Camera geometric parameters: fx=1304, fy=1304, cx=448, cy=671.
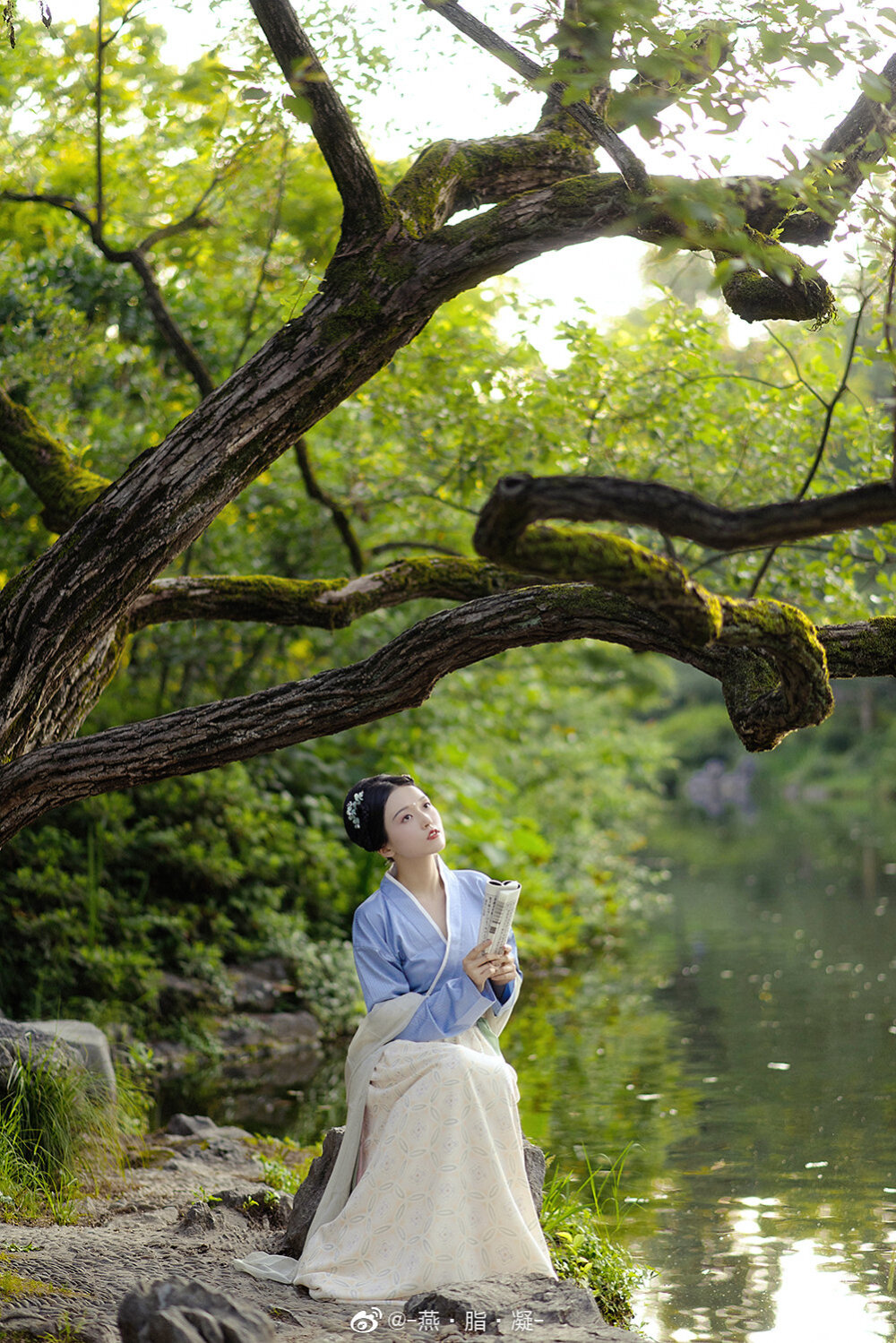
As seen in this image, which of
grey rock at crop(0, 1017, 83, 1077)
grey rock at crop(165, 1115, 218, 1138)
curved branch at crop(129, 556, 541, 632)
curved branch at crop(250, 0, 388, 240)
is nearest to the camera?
curved branch at crop(250, 0, 388, 240)

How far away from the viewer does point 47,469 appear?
5.34m

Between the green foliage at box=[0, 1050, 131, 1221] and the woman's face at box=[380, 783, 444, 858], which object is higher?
the woman's face at box=[380, 783, 444, 858]

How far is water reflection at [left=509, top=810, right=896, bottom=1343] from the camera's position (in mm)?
4508

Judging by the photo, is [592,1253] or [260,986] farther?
[260,986]

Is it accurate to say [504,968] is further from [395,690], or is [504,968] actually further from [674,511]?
[674,511]

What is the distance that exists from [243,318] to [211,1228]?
5833 mm

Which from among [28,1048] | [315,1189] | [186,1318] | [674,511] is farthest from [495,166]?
[28,1048]

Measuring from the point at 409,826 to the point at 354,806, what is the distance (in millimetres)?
220

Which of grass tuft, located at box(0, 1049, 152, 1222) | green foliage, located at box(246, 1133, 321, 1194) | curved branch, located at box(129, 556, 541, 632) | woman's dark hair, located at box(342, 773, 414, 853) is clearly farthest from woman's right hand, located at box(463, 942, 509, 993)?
grass tuft, located at box(0, 1049, 152, 1222)

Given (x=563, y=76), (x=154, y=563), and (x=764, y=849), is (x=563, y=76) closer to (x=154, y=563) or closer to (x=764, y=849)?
(x=154, y=563)

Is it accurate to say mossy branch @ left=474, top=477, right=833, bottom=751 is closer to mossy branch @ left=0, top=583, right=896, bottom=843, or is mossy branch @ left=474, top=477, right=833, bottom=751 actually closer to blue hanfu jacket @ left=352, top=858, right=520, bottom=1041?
mossy branch @ left=0, top=583, right=896, bottom=843

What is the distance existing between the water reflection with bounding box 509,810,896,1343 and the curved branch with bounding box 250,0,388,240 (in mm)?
3762

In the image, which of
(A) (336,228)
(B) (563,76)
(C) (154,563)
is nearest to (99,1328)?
(C) (154,563)

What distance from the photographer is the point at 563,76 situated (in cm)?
313
